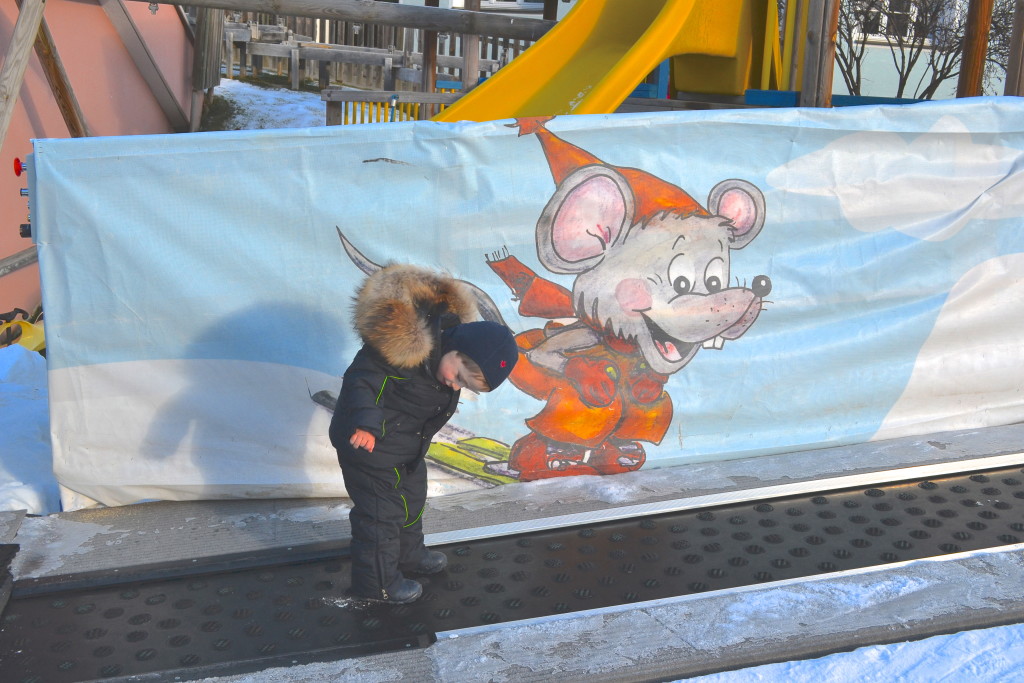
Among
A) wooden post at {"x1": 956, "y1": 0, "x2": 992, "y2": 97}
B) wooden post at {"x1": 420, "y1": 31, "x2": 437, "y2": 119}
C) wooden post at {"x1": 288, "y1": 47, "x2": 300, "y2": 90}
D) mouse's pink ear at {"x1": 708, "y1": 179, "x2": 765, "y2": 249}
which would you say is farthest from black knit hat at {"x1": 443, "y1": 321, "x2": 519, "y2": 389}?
wooden post at {"x1": 288, "y1": 47, "x2": 300, "y2": 90}

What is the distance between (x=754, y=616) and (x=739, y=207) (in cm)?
190

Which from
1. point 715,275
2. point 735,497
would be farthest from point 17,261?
point 735,497

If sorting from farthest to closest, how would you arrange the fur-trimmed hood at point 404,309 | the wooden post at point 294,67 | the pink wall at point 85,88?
the wooden post at point 294,67, the pink wall at point 85,88, the fur-trimmed hood at point 404,309

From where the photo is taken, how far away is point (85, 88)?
30.2 feet

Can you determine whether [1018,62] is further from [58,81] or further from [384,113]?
[384,113]

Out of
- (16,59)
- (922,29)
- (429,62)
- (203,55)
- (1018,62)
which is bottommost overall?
(16,59)

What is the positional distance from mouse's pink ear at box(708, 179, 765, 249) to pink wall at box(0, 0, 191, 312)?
499 centimetres

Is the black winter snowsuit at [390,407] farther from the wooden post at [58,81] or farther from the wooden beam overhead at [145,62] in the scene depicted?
the wooden beam overhead at [145,62]

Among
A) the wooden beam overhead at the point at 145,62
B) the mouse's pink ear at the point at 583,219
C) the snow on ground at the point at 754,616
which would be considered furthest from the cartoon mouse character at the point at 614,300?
the wooden beam overhead at the point at 145,62

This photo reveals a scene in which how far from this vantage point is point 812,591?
316 centimetres

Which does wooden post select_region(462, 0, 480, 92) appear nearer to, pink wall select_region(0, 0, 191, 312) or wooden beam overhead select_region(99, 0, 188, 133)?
pink wall select_region(0, 0, 191, 312)

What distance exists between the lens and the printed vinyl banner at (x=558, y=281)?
375 cm

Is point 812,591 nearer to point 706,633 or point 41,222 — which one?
point 706,633

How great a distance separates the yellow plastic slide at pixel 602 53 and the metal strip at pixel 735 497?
2.63m
